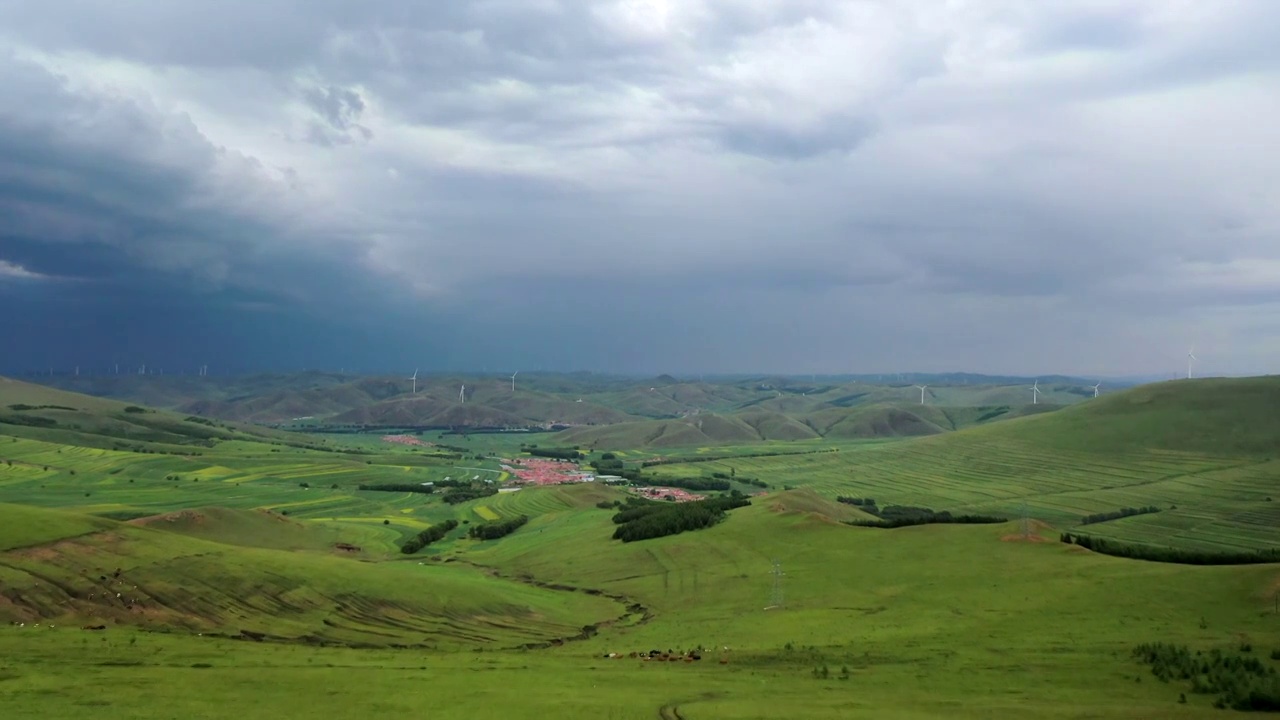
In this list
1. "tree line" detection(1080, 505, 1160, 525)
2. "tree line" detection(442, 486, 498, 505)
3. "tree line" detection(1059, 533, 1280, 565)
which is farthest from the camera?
"tree line" detection(442, 486, 498, 505)

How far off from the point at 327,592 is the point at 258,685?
84.5 feet

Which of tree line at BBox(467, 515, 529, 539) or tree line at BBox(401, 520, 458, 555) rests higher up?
tree line at BBox(467, 515, 529, 539)

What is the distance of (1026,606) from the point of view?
61.4m

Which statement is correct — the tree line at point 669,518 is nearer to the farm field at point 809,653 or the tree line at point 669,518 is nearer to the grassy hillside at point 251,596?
the farm field at point 809,653

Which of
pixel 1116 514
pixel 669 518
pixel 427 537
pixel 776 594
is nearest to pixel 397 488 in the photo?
pixel 427 537

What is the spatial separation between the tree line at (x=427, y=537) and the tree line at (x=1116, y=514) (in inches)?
4170

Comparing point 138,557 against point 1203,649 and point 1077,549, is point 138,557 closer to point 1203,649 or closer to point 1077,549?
point 1203,649

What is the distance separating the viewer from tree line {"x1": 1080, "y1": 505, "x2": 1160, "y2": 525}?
468 ft

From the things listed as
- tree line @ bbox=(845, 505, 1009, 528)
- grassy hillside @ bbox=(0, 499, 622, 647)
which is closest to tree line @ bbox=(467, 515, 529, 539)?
grassy hillside @ bbox=(0, 499, 622, 647)

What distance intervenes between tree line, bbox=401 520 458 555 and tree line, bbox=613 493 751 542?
28465 millimetres

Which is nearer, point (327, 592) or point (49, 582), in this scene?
point (49, 582)

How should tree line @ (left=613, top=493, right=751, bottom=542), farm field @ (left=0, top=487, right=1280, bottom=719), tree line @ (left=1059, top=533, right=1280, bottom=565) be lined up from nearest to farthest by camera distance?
farm field @ (left=0, top=487, right=1280, bottom=719) < tree line @ (left=1059, top=533, right=1280, bottom=565) < tree line @ (left=613, top=493, right=751, bottom=542)

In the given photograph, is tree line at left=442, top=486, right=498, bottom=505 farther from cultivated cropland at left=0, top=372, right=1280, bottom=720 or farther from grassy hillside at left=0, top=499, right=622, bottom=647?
grassy hillside at left=0, top=499, right=622, bottom=647

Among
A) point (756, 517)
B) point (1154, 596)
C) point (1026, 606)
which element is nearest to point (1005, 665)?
point (1026, 606)
